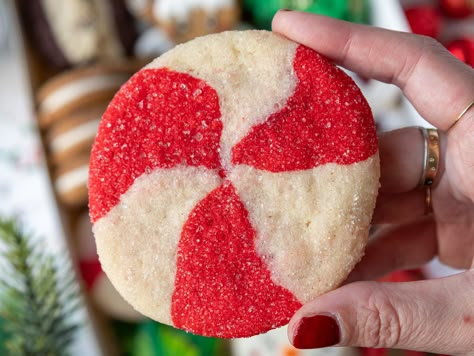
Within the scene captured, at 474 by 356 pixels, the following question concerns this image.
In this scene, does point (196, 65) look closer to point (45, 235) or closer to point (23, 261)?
point (23, 261)

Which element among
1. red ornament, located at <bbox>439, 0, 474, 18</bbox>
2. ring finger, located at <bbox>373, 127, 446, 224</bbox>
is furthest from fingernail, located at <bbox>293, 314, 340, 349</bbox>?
red ornament, located at <bbox>439, 0, 474, 18</bbox>

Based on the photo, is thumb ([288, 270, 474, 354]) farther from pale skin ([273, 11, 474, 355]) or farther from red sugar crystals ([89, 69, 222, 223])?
red sugar crystals ([89, 69, 222, 223])

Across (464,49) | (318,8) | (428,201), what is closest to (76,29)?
(318,8)

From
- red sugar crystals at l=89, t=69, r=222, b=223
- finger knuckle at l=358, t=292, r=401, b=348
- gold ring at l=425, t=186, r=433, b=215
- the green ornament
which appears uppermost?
red sugar crystals at l=89, t=69, r=222, b=223

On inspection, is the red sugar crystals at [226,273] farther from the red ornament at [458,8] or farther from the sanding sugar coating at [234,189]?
the red ornament at [458,8]

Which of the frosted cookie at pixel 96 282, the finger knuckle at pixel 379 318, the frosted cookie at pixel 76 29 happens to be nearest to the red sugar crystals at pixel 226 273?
the finger knuckle at pixel 379 318

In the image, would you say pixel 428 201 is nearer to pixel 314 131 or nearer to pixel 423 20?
pixel 314 131

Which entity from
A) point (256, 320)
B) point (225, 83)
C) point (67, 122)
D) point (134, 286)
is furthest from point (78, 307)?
point (225, 83)
